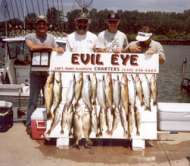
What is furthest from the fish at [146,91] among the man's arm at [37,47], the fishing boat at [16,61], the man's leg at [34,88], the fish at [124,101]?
the fishing boat at [16,61]

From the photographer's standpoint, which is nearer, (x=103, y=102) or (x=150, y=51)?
(x=103, y=102)

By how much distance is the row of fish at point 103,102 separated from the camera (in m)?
6.71

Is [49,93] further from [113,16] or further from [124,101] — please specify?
[113,16]

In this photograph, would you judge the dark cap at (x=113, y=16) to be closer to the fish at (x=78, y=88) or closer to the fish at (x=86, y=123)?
the fish at (x=78, y=88)

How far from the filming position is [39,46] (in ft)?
23.1

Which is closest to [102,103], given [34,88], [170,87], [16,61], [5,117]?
[34,88]

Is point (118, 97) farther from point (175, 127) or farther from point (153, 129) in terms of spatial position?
point (175, 127)

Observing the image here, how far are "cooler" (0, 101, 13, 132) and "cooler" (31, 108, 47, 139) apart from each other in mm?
618

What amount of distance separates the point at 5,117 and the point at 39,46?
4.46 feet

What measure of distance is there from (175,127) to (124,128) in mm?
983

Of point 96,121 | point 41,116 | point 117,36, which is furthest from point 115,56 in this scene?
point 41,116

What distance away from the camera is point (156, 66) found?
264 inches

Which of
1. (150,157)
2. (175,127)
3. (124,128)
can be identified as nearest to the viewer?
(150,157)

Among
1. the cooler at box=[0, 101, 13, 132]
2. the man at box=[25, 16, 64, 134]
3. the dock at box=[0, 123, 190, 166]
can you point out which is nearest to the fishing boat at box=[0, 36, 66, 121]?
the cooler at box=[0, 101, 13, 132]
